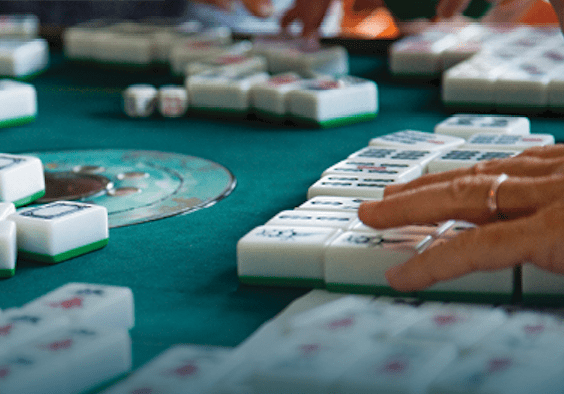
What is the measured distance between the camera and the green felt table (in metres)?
1.43

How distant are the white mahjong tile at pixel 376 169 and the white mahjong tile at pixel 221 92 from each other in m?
1.05

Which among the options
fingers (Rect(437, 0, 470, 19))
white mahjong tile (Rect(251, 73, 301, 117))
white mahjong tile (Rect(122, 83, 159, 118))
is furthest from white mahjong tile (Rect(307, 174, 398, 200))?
fingers (Rect(437, 0, 470, 19))

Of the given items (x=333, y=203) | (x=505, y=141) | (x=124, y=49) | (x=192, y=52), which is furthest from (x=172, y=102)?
(x=333, y=203)

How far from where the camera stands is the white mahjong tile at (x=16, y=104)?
9.95 feet

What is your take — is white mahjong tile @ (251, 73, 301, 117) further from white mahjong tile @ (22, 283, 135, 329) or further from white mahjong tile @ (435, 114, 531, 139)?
white mahjong tile @ (22, 283, 135, 329)

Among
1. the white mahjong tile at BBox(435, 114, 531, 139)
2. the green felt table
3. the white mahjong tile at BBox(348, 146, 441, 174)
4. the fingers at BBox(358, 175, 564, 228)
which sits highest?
the fingers at BBox(358, 175, 564, 228)

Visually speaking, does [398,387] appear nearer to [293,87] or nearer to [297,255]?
[297,255]

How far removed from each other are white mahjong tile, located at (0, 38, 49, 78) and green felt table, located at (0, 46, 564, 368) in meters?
0.10

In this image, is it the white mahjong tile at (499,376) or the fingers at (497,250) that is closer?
the white mahjong tile at (499,376)

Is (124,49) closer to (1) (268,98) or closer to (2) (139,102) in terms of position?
(2) (139,102)

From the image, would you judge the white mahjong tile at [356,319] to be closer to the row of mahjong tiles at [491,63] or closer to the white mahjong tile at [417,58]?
the row of mahjong tiles at [491,63]

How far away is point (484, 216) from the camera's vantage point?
1431 mm

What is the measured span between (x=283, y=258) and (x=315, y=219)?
182 mm

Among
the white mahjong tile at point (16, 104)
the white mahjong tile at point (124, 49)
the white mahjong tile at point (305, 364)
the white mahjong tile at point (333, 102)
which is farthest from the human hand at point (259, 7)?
the white mahjong tile at point (305, 364)
